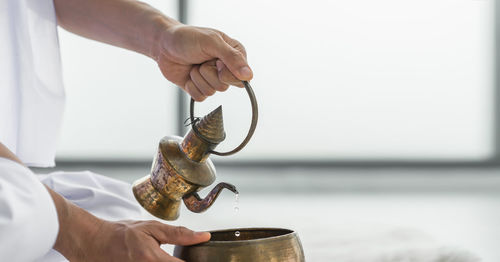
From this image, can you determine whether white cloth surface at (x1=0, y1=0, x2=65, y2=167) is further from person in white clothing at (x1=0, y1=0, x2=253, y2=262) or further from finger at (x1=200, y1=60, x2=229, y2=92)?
finger at (x1=200, y1=60, x2=229, y2=92)

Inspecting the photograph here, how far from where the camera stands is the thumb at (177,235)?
0.97 metres

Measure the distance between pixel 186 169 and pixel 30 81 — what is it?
2.10 feet

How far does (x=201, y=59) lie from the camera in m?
1.32

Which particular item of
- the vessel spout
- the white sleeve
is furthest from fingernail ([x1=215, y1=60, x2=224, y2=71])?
the white sleeve

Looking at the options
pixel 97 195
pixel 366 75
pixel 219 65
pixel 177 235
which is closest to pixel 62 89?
pixel 97 195

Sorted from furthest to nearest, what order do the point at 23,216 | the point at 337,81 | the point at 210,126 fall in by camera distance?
1. the point at 337,81
2. the point at 210,126
3. the point at 23,216

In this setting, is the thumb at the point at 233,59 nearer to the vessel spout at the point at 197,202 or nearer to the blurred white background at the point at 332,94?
the vessel spout at the point at 197,202

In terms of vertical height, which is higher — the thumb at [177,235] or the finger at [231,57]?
the finger at [231,57]

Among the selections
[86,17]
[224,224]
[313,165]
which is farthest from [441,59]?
[86,17]

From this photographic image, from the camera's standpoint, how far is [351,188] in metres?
4.59

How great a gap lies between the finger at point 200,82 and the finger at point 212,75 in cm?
1

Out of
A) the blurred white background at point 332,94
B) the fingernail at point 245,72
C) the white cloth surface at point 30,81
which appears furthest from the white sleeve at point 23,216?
the blurred white background at point 332,94

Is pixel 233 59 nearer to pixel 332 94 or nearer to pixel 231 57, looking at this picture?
pixel 231 57

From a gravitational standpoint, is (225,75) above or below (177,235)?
above
